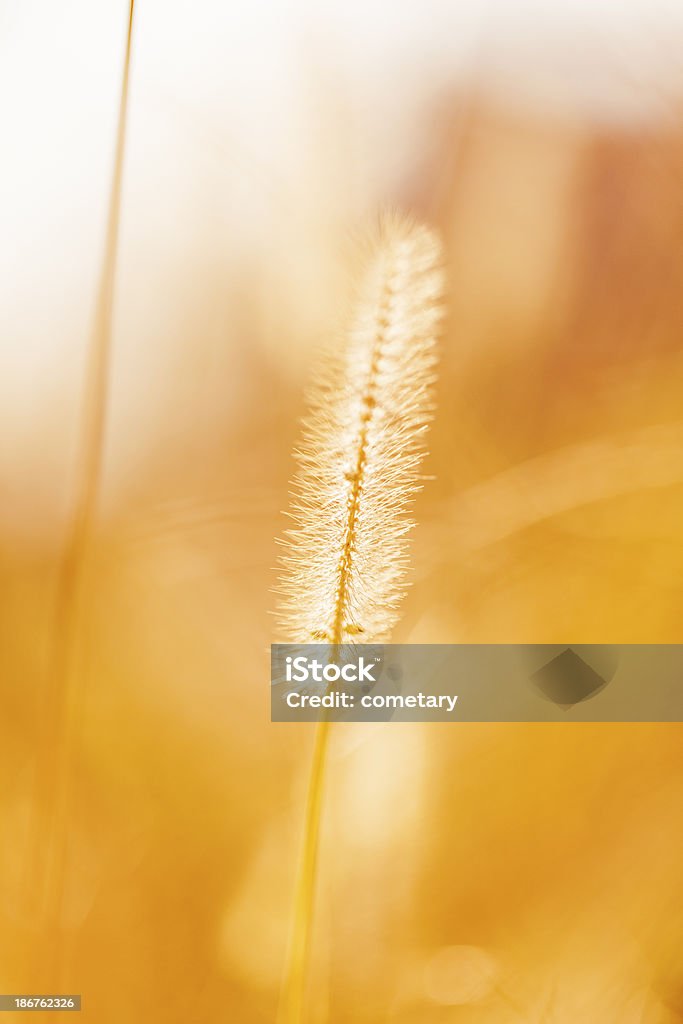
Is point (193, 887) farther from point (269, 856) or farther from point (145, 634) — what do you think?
point (145, 634)

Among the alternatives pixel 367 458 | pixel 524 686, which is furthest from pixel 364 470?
pixel 524 686

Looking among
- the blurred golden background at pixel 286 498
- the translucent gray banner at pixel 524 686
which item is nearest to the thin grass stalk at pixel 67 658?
the blurred golden background at pixel 286 498

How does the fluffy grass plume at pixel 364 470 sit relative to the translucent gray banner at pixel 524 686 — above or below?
above

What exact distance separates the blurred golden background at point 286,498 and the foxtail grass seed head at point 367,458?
2.0 inches

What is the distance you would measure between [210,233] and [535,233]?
0.63ft

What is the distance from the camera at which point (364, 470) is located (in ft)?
1.07

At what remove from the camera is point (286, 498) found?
0.40 m

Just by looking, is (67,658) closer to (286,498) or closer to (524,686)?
(286,498)

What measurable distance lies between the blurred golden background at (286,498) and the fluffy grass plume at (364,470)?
52mm

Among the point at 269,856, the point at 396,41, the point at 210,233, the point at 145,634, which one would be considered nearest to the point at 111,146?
the point at 210,233

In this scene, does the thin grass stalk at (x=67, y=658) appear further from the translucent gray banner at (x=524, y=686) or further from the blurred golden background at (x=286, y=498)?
the translucent gray banner at (x=524, y=686)

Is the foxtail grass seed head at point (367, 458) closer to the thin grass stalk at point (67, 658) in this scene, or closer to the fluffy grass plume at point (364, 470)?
the fluffy grass plume at point (364, 470)

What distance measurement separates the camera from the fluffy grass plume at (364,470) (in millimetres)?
321

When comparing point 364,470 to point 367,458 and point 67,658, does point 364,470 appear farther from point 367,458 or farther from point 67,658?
point 67,658
